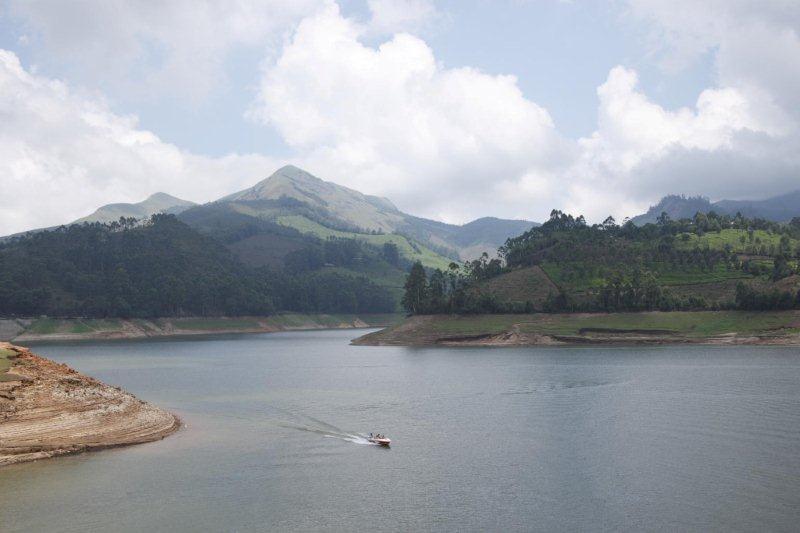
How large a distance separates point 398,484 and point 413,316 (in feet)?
428

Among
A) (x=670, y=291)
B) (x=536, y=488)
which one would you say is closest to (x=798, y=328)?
(x=670, y=291)

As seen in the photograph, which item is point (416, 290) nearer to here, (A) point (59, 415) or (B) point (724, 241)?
(B) point (724, 241)

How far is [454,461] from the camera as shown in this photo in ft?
152

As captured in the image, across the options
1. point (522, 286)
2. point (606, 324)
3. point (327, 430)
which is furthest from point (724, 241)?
point (327, 430)

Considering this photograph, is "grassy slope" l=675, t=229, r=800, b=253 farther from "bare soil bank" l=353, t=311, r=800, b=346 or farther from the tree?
the tree

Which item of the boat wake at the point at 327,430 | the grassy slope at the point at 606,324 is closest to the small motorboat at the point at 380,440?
the boat wake at the point at 327,430

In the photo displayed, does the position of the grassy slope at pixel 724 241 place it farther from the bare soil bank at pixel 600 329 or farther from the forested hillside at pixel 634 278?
the bare soil bank at pixel 600 329

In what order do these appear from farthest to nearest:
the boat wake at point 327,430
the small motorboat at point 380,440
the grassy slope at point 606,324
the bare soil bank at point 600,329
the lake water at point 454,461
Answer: the grassy slope at point 606,324
the bare soil bank at point 600,329
the boat wake at point 327,430
the small motorboat at point 380,440
the lake water at point 454,461

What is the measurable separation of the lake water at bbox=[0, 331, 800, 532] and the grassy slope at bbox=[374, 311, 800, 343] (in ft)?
146

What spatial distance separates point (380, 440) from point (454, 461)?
7.80m

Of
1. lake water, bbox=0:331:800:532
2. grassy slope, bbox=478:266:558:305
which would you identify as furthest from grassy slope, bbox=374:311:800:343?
lake water, bbox=0:331:800:532

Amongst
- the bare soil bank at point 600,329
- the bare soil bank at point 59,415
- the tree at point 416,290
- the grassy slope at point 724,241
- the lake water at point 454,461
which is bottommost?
the lake water at point 454,461

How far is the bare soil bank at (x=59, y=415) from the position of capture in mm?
47875

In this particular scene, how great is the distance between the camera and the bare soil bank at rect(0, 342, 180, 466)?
157 feet
